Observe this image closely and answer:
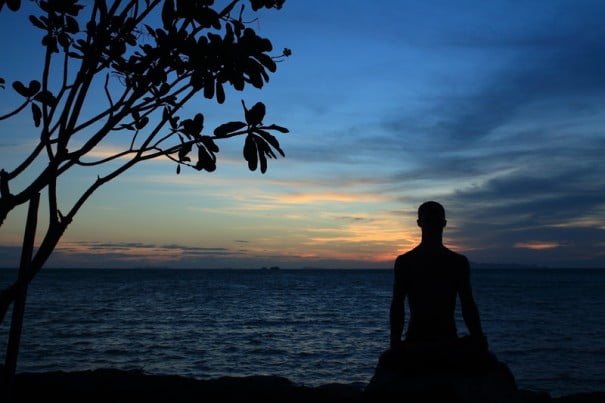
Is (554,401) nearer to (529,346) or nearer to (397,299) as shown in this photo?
(397,299)

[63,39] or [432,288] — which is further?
[432,288]

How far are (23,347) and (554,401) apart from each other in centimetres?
2045

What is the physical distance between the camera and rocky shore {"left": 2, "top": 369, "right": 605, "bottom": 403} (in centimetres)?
712

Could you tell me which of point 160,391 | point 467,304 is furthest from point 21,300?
point 160,391

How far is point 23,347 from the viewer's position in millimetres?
21828

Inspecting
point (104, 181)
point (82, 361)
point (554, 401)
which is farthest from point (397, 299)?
point (82, 361)

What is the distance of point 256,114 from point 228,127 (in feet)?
0.69

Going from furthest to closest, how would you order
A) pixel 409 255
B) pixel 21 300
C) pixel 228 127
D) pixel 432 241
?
pixel 409 255
pixel 432 241
pixel 21 300
pixel 228 127

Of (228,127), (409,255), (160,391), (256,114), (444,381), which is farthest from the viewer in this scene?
(160,391)

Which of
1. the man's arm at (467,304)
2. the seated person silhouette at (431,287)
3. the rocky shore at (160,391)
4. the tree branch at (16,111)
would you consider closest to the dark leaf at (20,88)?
the tree branch at (16,111)

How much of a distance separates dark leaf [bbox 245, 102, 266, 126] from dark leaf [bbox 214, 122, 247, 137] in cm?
7

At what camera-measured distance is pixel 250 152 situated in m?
3.08

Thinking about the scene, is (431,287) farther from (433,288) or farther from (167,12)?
(167,12)

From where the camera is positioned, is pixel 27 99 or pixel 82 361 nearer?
pixel 27 99
